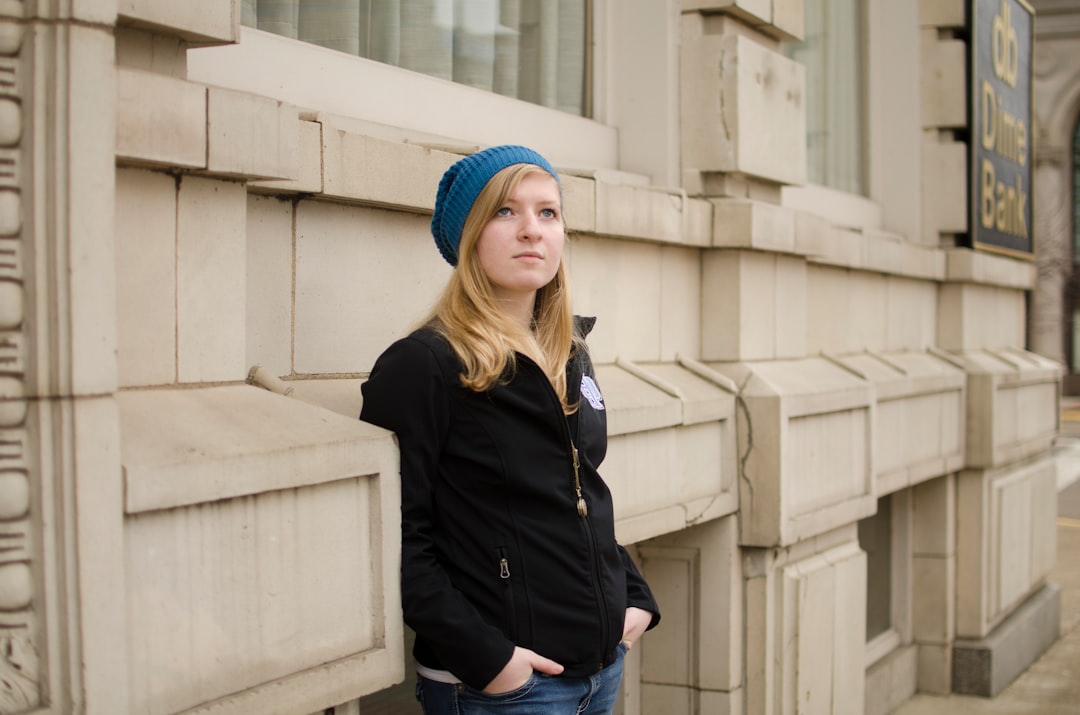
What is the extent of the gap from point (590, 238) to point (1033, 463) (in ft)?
16.1

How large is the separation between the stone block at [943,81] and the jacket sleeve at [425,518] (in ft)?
16.2

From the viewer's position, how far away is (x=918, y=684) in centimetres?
666

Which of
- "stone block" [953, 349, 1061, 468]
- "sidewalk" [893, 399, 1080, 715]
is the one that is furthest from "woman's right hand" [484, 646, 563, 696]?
"stone block" [953, 349, 1061, 468]

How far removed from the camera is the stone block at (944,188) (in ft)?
21.5

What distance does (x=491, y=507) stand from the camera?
2.35 m

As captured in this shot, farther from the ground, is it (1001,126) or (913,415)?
(1001,126)

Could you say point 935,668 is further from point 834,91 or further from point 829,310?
point 834,91

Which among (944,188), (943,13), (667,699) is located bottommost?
(667,699)

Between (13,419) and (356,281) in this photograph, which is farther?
(356,281)

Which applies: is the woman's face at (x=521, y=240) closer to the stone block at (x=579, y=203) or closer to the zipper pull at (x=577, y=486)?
the zipper pull at (x=577, y=486)

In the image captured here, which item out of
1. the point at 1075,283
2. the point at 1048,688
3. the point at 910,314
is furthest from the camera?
the point at 1075,283

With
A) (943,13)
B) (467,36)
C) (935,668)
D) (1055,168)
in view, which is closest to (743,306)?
(467,36)

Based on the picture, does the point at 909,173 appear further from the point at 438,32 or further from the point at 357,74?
the point at 357,74

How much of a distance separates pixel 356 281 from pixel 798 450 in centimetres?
212
